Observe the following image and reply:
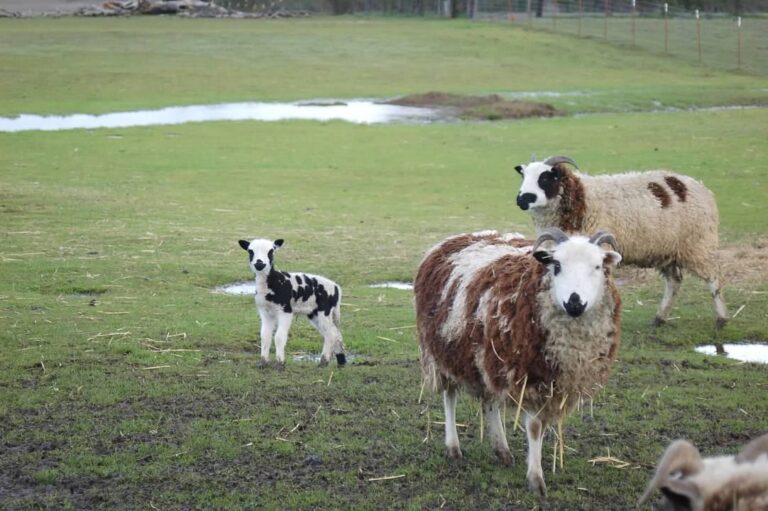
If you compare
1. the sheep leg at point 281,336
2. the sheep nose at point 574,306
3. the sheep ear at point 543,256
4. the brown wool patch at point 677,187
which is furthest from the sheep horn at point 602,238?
the brown wool patch at point 677,187

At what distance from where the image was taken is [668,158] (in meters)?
25.8

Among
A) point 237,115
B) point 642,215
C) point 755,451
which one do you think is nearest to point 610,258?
point 755,451

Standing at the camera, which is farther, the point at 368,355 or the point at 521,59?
the point at 521,59

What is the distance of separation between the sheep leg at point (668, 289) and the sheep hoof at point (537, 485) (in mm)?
5890

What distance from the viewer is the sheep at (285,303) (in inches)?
426

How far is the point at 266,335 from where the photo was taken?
10805mm

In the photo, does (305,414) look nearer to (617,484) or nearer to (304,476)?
(304,476)

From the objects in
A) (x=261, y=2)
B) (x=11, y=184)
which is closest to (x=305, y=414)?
(x=11, y=184)

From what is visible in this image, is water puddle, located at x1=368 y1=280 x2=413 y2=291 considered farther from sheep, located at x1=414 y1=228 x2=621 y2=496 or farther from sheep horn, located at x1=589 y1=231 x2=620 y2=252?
sheep horn, located at x1=589 y1=231 x2=620 y2=252

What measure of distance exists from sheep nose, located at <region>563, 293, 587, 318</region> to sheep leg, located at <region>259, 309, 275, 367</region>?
413 centimetres

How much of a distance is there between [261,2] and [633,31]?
118 feet

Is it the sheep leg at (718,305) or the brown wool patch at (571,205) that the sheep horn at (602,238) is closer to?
the brown wool patch at (571,205)

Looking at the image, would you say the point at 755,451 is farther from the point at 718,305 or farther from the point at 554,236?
the point at 718,305

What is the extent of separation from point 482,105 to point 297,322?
1048 inches
